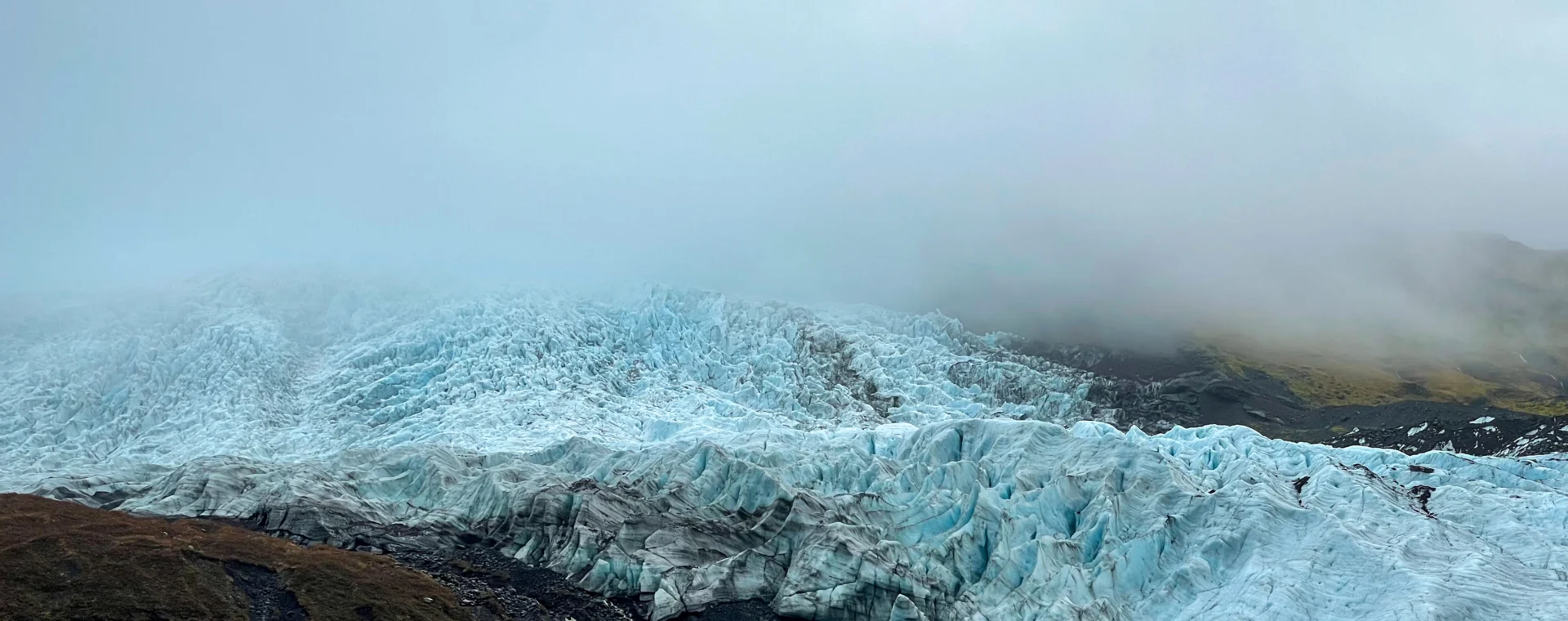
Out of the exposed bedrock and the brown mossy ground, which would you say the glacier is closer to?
the exposed bedrock

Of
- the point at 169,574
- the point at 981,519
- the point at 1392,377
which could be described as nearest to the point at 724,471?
the point at 981,519

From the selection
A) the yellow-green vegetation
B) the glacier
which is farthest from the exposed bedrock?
the yellow-green vegetation

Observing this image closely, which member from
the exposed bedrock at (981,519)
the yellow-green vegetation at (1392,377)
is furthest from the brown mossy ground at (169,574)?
the yellow-green vegetation at (1392,377)

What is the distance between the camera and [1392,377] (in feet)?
358

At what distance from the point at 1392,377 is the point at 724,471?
95995 millimetres

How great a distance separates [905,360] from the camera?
82812 millimetres

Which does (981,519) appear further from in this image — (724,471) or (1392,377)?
(1392,377)

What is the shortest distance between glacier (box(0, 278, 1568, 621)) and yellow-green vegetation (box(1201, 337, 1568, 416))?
119 feet

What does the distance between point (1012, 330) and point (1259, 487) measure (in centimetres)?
7721

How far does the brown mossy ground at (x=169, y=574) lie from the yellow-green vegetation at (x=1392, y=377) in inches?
3570

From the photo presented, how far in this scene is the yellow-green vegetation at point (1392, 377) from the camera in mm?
97750

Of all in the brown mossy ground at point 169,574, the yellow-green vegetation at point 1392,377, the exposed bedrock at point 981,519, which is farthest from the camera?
the yellow-green vegetation at point 1392,377

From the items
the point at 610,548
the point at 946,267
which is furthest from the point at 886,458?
the point at 946,267

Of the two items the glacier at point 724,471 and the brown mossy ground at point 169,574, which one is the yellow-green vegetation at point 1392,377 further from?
the brown mossy ground at point 169,574
